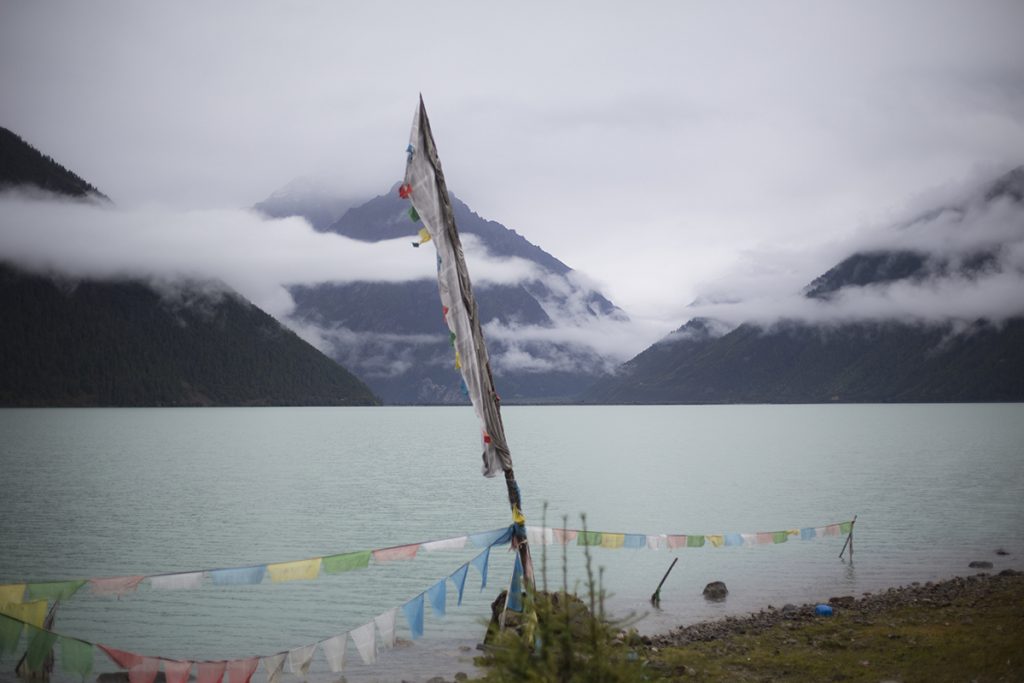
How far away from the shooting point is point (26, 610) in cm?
1117

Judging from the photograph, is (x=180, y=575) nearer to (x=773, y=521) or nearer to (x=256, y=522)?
(x=256, y=522)

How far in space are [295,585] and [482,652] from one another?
11.2 meters

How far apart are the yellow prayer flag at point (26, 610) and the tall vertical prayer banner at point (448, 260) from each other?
22.5 ft

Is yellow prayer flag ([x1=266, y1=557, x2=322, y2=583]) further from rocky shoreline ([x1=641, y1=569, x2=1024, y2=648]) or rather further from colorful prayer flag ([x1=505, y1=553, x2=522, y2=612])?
rocky shoreline ([x1=641, y1=569, x2=1024, y2=648])

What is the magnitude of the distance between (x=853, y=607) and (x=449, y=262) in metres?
19.1

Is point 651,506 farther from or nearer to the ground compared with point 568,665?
nearer to the ground

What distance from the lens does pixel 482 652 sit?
69.4ft

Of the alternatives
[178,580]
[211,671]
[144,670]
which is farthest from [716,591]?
[144,670]

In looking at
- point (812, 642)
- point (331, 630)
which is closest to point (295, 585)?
point (331, 630)

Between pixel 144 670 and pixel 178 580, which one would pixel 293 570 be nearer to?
pixel 178 580

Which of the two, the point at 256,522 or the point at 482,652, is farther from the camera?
the point at 256,522

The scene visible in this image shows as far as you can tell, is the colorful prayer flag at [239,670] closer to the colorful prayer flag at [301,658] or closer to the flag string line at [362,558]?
the colorful prayer flag at [301,658]

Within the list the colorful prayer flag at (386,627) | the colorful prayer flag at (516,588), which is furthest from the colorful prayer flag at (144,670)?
the colorful prayer flag at (516,588)

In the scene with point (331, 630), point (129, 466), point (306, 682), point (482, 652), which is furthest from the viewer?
point (129, 466)
